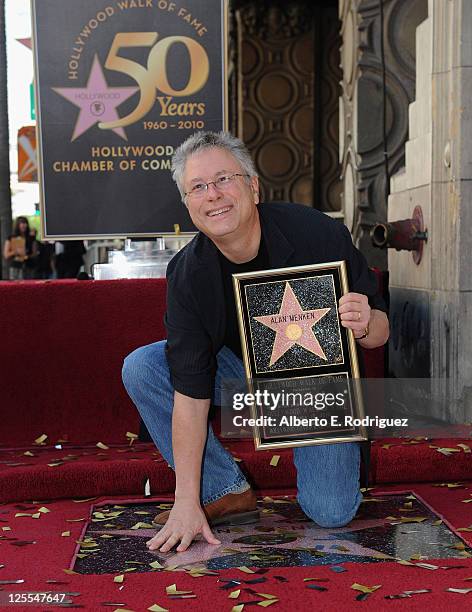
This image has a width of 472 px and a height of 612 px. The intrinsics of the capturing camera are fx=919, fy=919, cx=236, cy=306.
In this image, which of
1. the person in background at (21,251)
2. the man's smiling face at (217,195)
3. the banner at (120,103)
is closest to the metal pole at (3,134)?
the person in background at (21,251)

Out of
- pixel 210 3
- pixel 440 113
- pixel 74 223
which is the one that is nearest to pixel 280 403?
pixel 440 113

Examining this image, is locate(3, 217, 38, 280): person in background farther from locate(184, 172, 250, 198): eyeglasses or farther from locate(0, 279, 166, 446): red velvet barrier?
locate(184, 172, 250, 198): eyeglasses

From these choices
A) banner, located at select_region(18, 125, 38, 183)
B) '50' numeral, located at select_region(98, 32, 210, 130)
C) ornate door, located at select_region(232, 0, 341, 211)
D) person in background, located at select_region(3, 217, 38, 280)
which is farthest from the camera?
ornate door, located at select_region(232, 0, 341, 211)

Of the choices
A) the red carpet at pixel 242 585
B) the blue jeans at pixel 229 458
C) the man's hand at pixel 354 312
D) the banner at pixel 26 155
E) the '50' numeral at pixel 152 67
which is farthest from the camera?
the banner at pixel 26 155

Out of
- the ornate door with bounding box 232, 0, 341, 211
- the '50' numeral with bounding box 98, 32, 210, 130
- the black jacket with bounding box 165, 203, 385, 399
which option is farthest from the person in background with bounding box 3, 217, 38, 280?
the black jacket with bounding box 165, 203, 385, 399

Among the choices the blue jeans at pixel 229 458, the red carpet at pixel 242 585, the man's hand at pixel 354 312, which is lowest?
the red carpet at pixel 242 585

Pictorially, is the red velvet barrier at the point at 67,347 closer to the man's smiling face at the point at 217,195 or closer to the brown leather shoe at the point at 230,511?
the brown leather shoe at the point at 230,511

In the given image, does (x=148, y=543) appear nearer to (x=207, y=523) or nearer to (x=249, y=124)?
(x=207, y=523)

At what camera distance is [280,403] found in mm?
2746

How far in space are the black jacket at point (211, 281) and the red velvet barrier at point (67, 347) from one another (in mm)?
1160

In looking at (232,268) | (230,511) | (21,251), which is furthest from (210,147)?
(21,251)

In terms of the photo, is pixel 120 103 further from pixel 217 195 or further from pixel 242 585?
pixel 242 585

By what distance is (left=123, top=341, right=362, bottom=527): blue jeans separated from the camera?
9.59ft

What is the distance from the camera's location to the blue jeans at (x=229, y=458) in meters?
2.92
